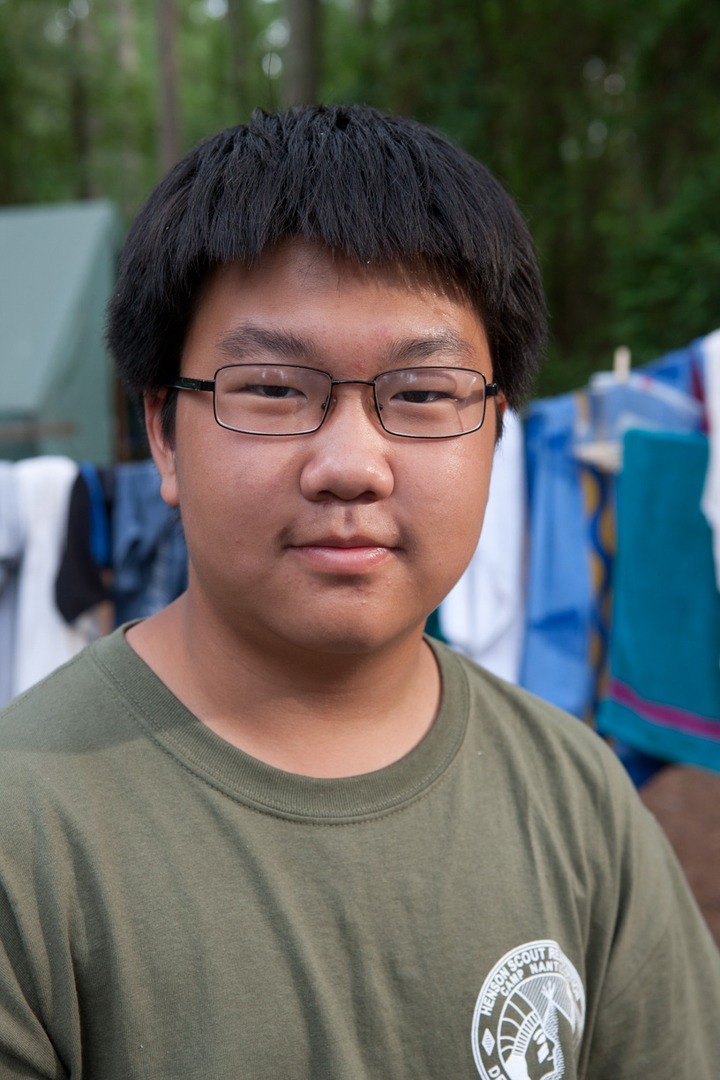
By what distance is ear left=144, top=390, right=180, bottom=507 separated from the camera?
1.36 m

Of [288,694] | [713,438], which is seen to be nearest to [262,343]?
[288,694]

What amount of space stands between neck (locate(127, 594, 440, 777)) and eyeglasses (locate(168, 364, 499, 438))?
0.88 feet

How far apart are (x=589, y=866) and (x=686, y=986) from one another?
0.24 meters

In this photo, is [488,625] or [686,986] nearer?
[686,986]

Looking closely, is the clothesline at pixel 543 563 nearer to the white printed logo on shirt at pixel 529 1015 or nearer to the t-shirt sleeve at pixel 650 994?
the t-shirt sleeve at pixel 650 994

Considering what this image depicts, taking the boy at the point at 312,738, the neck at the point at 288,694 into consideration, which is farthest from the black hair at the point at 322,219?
the neck at the point at 288,694

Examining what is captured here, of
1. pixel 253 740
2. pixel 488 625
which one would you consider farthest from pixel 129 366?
pixel 488 625

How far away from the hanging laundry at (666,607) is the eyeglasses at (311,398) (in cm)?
197

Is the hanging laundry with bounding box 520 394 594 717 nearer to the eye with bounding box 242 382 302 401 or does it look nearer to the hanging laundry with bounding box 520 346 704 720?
the hanging laundry with bounding box 520 346 704 720

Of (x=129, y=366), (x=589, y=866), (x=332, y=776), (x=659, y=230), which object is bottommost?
(x=589, y=866)

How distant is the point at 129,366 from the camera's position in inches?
54.3

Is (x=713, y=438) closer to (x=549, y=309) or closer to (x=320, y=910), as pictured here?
(x=549, y=309)

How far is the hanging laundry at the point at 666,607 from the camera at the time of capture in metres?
3.09

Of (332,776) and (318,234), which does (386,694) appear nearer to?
(332,776)
